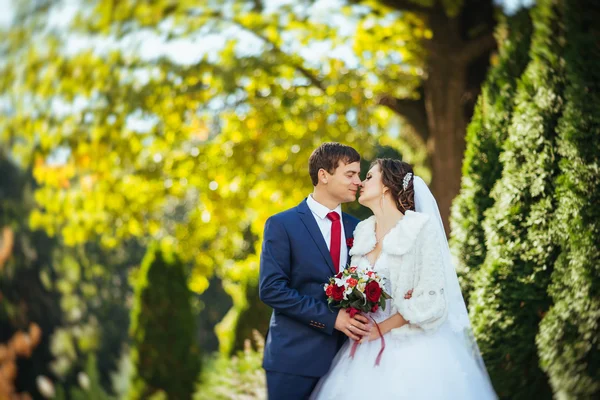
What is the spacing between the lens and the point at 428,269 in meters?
3.31

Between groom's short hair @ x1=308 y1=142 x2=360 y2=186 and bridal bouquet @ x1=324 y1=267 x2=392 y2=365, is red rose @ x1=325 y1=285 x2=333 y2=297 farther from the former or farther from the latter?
groom's short hair @ x1=308 y1=142 x2=360 y2=186

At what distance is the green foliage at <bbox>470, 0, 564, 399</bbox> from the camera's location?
4.39 m

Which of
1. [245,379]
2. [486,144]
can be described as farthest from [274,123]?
[486,144]

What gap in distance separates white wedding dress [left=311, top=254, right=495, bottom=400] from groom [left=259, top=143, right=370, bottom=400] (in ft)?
0.41

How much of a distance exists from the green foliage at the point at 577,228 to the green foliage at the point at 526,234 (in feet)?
0.44

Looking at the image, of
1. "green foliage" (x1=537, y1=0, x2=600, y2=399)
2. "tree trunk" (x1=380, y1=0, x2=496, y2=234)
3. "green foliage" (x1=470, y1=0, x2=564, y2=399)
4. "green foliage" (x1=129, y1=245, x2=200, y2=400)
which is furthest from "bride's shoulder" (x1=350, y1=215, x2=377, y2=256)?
"green foliage" (x1=129, y1=245, x2=200, y2=400)

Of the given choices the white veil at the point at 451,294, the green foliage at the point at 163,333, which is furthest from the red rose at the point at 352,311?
the green foliage at the point at 163,333

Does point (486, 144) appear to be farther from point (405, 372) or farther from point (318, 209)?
point (405, 372)

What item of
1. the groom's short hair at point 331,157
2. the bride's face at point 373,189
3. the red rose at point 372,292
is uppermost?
the groom's short hair at point 331,157

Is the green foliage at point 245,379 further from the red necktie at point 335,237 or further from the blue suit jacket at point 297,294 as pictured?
the red necktie at point 335,237

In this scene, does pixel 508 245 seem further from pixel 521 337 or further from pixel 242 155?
pixel 242 155

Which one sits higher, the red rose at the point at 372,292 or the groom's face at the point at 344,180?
the groom's face at the point at 344,180

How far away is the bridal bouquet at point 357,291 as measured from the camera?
320 cm

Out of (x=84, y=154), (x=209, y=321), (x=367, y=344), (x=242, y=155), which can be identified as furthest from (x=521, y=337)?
(x=209, y=321)
